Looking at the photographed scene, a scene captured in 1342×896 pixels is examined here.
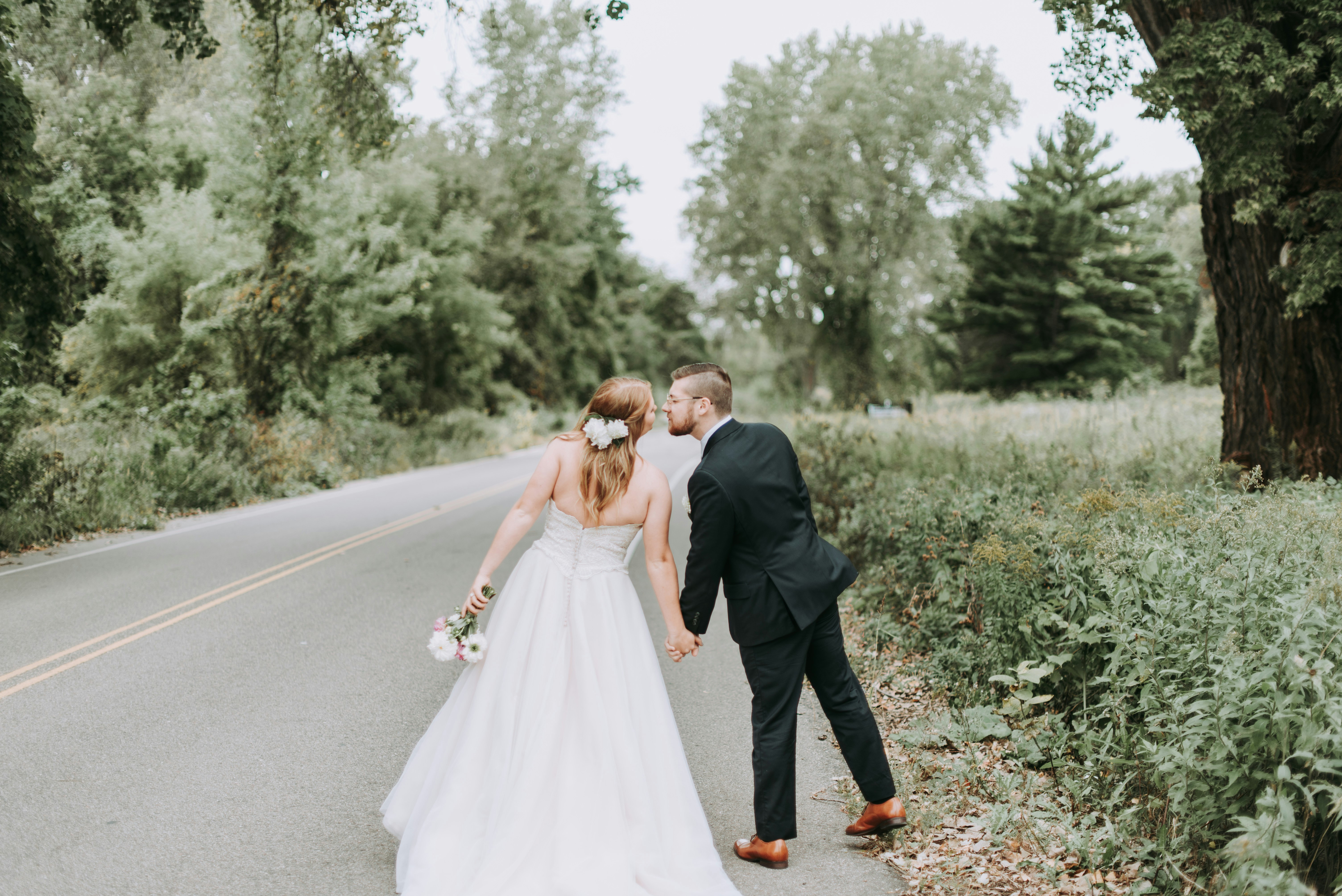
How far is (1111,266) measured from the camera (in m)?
42.6

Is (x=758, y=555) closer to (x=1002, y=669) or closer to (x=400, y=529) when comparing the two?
(x=1002, y=669)

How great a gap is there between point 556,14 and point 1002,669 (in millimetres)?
37643

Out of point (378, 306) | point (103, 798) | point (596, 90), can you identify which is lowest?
point (103, 798)

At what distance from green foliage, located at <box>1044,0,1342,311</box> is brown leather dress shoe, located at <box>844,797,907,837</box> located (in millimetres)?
6037

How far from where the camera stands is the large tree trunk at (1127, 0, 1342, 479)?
824 centimetres

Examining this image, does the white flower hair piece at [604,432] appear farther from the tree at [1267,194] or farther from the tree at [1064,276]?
the tree at [1064,276]

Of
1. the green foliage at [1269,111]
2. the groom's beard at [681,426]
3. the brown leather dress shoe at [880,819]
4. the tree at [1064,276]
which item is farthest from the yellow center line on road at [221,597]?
the tree at [1064,276]

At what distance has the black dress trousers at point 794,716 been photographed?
4.10 m

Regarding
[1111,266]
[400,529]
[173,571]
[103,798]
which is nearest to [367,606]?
[173,571]

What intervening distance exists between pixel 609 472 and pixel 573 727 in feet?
3.58

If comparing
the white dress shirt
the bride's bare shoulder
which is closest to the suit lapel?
the white dress shirt

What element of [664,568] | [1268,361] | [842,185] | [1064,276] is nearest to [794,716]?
[664,568]

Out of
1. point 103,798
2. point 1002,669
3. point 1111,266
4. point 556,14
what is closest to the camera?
point 103,798

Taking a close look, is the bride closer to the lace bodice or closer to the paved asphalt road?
the lace bodice
